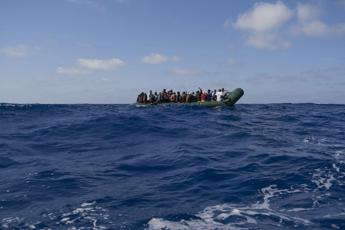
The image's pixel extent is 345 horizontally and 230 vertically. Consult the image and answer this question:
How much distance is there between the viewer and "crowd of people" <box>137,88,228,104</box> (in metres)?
33.9

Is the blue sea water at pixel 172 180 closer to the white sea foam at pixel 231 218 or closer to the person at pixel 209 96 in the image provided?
the white sea foam at pixel 231 218

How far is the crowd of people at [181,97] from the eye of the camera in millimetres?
33903

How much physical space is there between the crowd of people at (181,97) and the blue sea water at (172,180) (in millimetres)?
16656

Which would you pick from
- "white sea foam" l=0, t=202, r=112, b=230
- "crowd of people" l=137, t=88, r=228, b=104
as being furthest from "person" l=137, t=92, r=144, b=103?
"white sea foam" l=0, t=202, r=112, b=230

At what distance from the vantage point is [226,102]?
33.2 metres

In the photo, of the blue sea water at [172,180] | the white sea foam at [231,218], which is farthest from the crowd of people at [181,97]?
the white sea foam at [231,218]

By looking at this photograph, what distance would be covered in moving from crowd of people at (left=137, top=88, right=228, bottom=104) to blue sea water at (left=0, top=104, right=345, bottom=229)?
16656 millimetres

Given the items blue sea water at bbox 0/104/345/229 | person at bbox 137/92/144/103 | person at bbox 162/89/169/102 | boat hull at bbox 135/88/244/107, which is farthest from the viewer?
person at bbox 137/92/144/103

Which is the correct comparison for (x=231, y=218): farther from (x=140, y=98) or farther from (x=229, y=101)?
(x=140, y=98)

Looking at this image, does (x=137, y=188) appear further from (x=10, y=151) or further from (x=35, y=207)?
(x=10, y=151)

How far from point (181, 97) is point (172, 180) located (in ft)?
86.6

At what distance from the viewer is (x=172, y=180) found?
9742 millimetres

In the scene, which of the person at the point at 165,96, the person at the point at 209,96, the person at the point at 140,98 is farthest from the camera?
the person at the point at 140,98

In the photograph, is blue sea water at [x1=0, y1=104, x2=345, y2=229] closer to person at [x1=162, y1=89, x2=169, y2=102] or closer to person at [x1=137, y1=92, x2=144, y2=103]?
person at [x1=162, y1=89, x2=169, y2=102]
